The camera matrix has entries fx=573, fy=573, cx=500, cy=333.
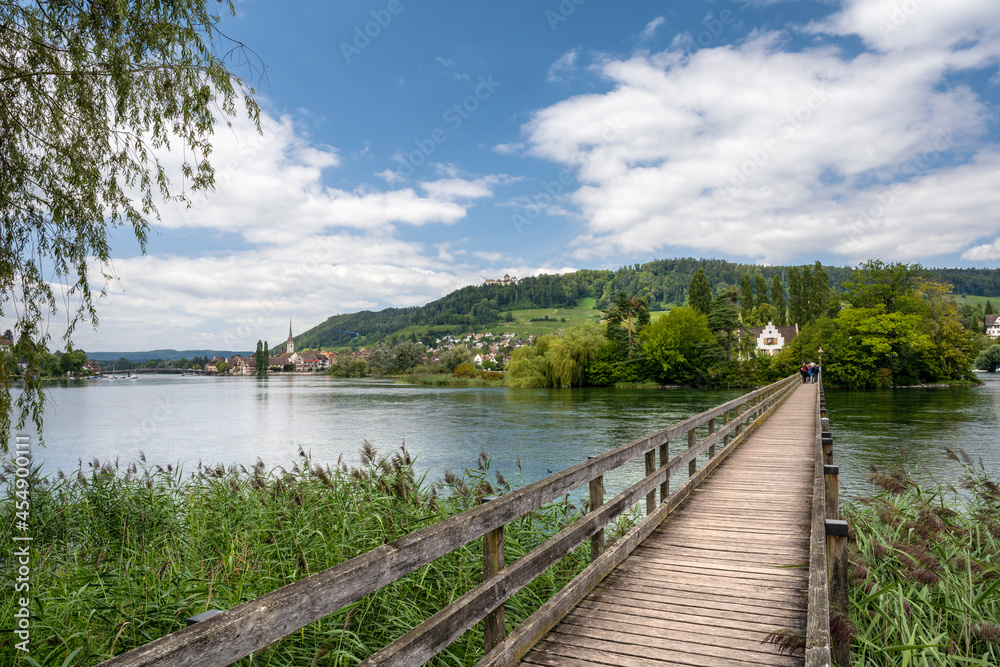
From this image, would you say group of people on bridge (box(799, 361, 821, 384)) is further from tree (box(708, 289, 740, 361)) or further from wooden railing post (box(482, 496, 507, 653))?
wooden railing post (box(482, 496, 507, 653))

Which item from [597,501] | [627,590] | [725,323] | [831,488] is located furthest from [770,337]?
[627,590]

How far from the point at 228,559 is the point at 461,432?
1956 centimetres

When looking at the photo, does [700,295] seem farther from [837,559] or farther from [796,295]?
[837,559]

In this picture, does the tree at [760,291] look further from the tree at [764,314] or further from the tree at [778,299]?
the tree at [764,314]

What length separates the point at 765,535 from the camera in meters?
5.55

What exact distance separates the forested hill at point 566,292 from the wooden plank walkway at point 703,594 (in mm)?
156551

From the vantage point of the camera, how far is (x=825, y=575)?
316cm

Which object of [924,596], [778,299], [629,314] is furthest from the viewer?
[778,299]

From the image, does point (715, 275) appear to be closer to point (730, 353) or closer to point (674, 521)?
point (730, 353)

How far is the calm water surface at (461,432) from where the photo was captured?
17266 mm

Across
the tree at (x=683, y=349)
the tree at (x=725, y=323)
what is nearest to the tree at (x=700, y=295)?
the tree at (x=725, y=323)

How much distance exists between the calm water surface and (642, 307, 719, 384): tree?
2436 centimetres

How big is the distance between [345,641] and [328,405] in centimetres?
3844

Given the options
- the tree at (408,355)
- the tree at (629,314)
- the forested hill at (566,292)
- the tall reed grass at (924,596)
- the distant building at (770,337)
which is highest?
the forested hill at (566,292)
